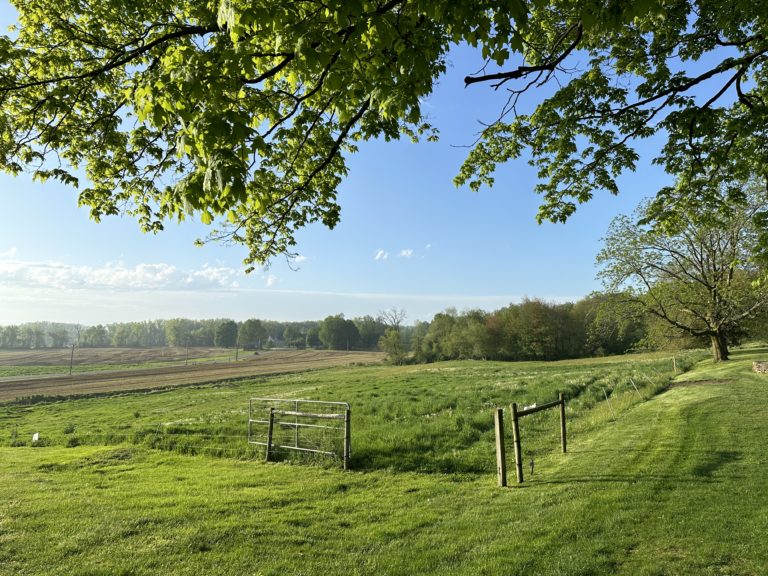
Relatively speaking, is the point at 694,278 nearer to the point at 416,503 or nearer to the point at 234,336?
the point at 416,503

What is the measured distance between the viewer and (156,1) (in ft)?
26.3

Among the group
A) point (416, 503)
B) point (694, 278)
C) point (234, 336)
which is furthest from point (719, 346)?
point (234, 336)

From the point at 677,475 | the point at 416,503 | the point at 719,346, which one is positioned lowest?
the point at 416,503

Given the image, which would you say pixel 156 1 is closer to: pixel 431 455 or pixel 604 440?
pixel 431 455

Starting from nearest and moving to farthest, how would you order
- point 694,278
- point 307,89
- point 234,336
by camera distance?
point 307,89 → point 694,278 → point 234,336

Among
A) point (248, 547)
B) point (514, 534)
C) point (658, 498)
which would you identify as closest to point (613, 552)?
point (514, 534)

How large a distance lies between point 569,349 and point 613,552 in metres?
84.6

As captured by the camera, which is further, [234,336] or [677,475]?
[234,336]

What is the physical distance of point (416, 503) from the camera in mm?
9008

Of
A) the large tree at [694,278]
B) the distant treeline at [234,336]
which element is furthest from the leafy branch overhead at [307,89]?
the distant treeline at [234,336]

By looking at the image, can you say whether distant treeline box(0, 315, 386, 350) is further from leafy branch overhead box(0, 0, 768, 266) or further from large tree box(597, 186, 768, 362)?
leafy branch overhead box(0, 0, 768, 266)

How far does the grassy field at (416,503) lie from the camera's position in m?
6.07

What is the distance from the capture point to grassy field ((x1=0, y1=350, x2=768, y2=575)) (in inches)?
239

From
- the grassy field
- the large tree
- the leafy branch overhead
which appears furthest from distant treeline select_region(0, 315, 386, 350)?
the leafy branch overhead
